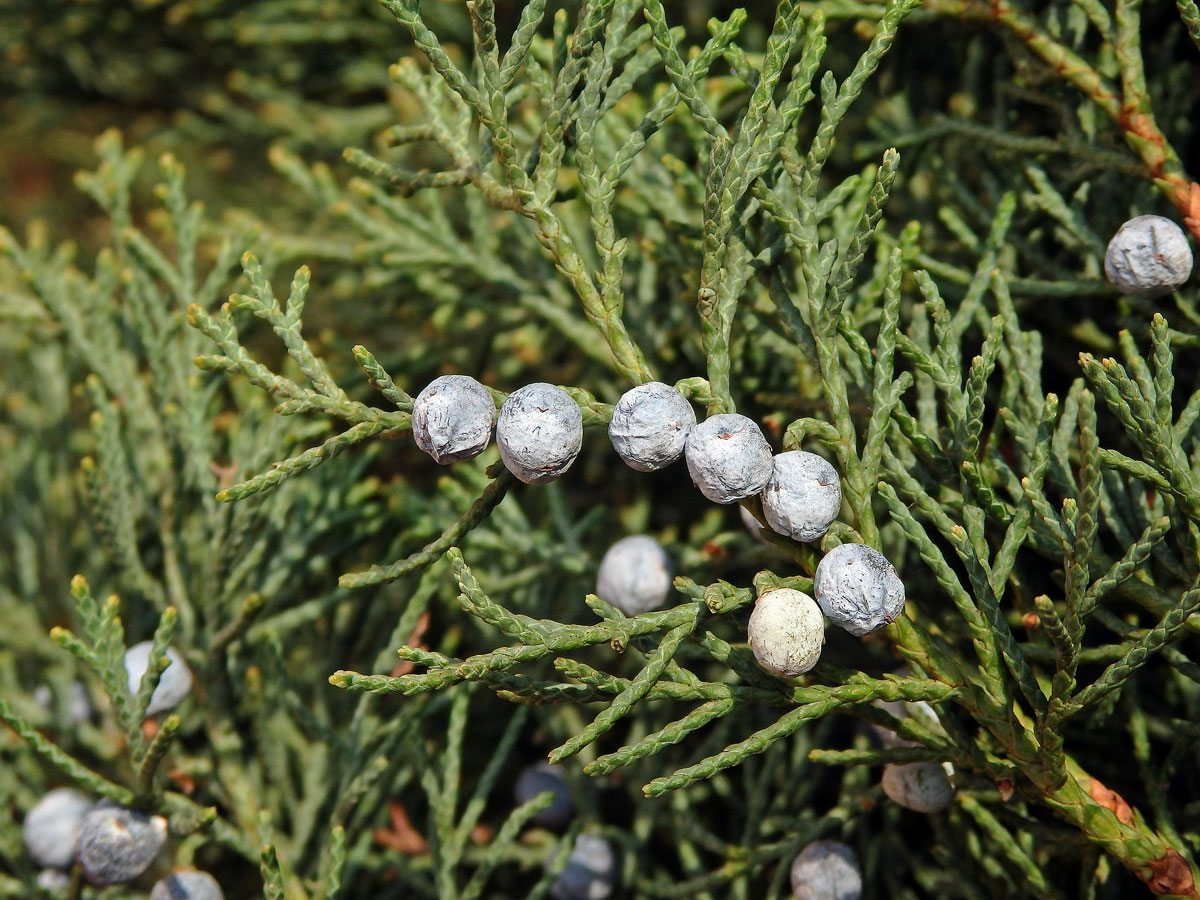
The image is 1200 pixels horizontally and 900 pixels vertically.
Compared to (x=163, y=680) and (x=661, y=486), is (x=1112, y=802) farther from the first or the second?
(x=163, y=680)

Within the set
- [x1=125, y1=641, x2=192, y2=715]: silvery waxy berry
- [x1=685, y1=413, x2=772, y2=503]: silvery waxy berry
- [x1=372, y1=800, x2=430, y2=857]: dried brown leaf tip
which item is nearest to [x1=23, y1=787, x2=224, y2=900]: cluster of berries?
[x1=125, y1=641, x2=192, y2=715]: silvery waxy berry

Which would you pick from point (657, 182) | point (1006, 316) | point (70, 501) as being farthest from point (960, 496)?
point (70, 501)

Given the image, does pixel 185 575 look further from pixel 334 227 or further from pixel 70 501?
pixel 334 227

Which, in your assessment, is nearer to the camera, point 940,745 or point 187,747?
point 940,745

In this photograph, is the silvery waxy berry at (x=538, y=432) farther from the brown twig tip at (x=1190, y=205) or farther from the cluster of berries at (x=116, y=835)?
the brown twig tip at (x=1190, y=205)

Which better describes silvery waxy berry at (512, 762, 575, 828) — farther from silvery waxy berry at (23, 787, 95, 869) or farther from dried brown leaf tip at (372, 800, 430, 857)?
silvery waxy berry at (23, 787, 95, 869)

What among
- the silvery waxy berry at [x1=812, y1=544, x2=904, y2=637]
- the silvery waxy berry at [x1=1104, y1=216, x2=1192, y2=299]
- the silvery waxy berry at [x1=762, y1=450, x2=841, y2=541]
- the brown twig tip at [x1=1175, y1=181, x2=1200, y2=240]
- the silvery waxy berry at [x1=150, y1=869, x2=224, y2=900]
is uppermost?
the brown twig tip at [x1=1175, y1=181, x2=1200, y2=240]

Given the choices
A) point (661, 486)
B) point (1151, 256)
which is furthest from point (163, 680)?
point (1151, 256)
